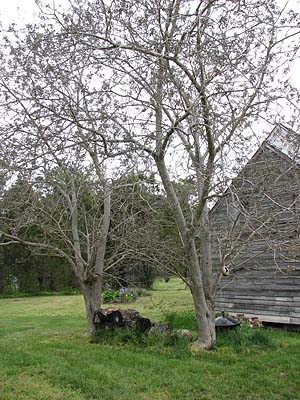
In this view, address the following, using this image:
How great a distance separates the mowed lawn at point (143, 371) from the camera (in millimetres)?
4742

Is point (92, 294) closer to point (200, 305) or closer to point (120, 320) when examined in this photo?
point (120, 320)

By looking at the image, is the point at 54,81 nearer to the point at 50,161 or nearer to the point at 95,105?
the point at 95,105

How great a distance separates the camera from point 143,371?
554 centimetres

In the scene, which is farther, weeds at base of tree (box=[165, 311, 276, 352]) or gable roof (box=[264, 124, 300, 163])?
weeds at base of tree (box=[165, 311, 276, 352])

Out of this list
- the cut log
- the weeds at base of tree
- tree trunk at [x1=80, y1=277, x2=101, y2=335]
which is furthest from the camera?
tree trunk at [x1=80, y1=277, x2=101, y2=335]

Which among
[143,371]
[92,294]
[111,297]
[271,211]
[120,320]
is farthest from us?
[111,297]

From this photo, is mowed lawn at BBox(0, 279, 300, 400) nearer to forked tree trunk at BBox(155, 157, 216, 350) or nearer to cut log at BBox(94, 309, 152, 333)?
forked tree trunk at BBox(155, 157, 216, 350)

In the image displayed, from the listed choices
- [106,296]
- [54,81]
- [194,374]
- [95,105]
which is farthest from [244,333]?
[106,296]

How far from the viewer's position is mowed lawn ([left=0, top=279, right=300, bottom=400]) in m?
4.74

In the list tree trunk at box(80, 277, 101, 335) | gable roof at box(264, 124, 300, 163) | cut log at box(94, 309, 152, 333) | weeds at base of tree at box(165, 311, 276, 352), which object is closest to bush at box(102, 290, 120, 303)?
tree trunk at box(80, 277, 101, 335)

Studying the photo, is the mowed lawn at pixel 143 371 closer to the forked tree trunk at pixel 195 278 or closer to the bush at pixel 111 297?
the forked tree trunk at pixel 195 278

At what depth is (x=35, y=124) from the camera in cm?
568

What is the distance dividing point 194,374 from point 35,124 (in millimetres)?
3906

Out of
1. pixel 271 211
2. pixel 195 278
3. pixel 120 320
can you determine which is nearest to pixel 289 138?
pixel 271 211
